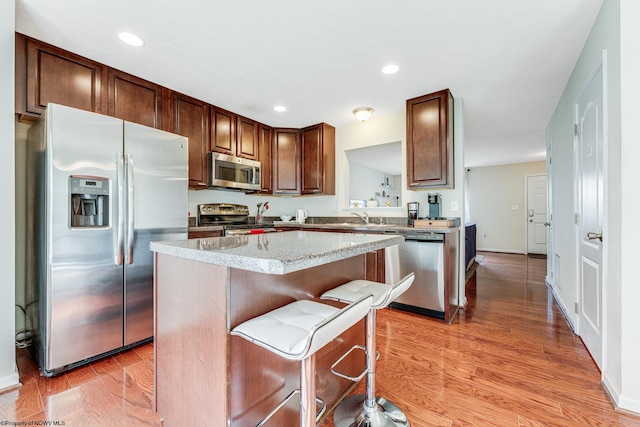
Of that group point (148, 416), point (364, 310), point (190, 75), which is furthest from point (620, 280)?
point (190, 75)

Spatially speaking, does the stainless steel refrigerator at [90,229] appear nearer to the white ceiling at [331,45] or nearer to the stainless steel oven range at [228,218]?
the white ceiling at [331,45]

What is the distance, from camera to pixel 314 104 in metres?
3.28

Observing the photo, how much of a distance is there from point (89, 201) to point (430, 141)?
10.0ft

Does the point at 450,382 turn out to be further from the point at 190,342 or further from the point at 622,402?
the point at 190,342

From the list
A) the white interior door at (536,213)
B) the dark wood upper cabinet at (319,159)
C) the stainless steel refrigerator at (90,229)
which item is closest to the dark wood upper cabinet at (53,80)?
the stainless steel refrigerator at (90,229)

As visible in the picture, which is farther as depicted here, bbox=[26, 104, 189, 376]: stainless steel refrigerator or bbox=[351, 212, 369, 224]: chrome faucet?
bbox=[351, 212, 369, 224]: chrome faucet

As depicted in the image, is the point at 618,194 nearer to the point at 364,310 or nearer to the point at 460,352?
the point at 460,352

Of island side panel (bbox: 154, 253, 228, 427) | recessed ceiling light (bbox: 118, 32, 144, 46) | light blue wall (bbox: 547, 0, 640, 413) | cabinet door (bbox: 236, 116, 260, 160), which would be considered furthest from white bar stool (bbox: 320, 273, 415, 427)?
cabinet door (bbox: 236, 116, 260, 160)

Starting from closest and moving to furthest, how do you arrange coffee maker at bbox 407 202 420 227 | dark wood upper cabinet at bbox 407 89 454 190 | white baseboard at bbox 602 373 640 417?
white baseboard at bbox 602 373 640 417 < dark wood upper cabinet at bbox 407 89 454 190 < coffee maker at bbox 407 202 420 227

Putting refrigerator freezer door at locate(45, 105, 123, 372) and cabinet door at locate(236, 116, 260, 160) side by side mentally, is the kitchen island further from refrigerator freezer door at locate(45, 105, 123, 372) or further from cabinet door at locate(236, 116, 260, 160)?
cabinet door at locate(236, 116, 260, 160)

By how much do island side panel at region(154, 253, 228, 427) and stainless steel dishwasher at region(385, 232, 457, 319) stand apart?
2.22 m

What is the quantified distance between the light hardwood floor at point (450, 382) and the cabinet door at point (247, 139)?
2406 mm

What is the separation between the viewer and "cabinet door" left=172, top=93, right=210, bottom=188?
2930 mm

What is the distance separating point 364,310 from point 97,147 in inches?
83.5
